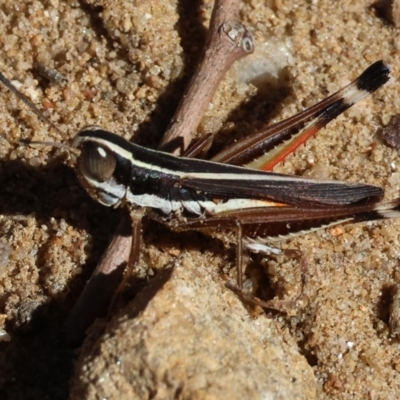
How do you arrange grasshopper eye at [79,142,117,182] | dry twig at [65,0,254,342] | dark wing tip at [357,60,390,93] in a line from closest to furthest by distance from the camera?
grasshopper eye at [79,142,117,182] → dry twig at [65,0,254,342] → dark wing tip at [357,60,390,93]

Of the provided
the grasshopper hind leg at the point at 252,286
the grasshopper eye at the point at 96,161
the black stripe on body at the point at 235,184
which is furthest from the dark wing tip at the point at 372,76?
the grasshopper eye at the point at 96,161

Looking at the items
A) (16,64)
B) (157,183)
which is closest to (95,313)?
(157,183)

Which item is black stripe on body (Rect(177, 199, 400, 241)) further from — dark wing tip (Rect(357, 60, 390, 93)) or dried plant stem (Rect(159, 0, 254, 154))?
dark wing tip (Rect(357, 60, 390, 93))

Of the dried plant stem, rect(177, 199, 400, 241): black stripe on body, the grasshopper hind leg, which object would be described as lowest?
the grasshopper hind leg

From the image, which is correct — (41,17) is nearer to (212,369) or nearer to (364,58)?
(364,58)

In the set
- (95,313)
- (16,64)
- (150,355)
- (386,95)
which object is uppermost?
(386,95)

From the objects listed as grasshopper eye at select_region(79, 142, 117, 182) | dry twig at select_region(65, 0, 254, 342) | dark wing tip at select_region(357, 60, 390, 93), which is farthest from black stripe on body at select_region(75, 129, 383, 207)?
dark wing tip at select_region(357, 60, 390, 93)

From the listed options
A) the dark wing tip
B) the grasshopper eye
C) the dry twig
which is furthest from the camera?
the dark wing tip

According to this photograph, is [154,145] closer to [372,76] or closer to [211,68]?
[211,68]
